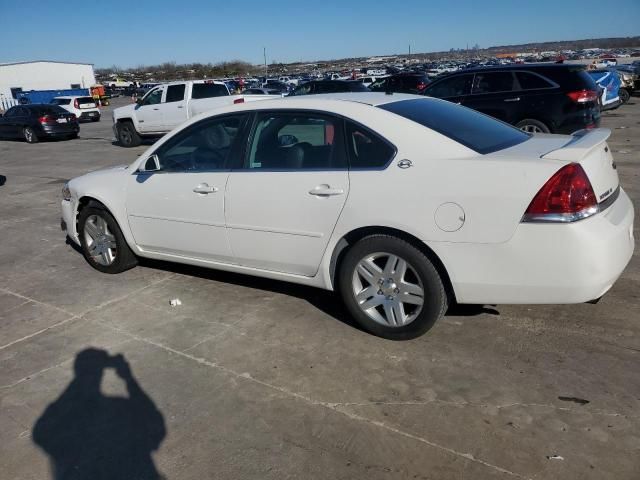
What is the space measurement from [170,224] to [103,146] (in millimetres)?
14852

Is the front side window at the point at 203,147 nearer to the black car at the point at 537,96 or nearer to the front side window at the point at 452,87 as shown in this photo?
the black car at the point at 537,96

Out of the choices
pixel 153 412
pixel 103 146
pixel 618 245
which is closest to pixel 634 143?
pixel 618 245

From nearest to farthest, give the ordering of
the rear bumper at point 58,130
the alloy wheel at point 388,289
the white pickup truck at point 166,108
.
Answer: the alloy wheel at point 388,289 < the white pickup truck at point 166,108 < the rear bumper at point 58,130

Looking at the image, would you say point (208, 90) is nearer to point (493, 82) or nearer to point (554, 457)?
point (493, 82)

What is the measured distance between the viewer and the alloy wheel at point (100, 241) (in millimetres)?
5133

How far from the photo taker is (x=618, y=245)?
315 centimetres

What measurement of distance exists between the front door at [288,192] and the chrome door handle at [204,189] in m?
0.15

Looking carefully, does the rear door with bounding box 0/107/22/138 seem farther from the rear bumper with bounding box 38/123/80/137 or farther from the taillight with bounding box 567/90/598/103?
the taillight with bounding box 567/90/598/103

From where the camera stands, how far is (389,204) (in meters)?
3.37

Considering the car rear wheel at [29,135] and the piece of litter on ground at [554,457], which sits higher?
the car rear wheel at [29,135]

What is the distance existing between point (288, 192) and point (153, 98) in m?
14.4

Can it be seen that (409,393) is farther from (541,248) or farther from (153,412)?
(153,412)

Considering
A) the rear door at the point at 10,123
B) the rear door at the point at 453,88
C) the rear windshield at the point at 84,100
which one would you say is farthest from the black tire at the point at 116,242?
the rear windshield at the point at 84,100

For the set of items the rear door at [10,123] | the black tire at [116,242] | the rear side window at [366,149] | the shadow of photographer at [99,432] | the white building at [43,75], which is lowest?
the shadow of photographer at [99,432]
